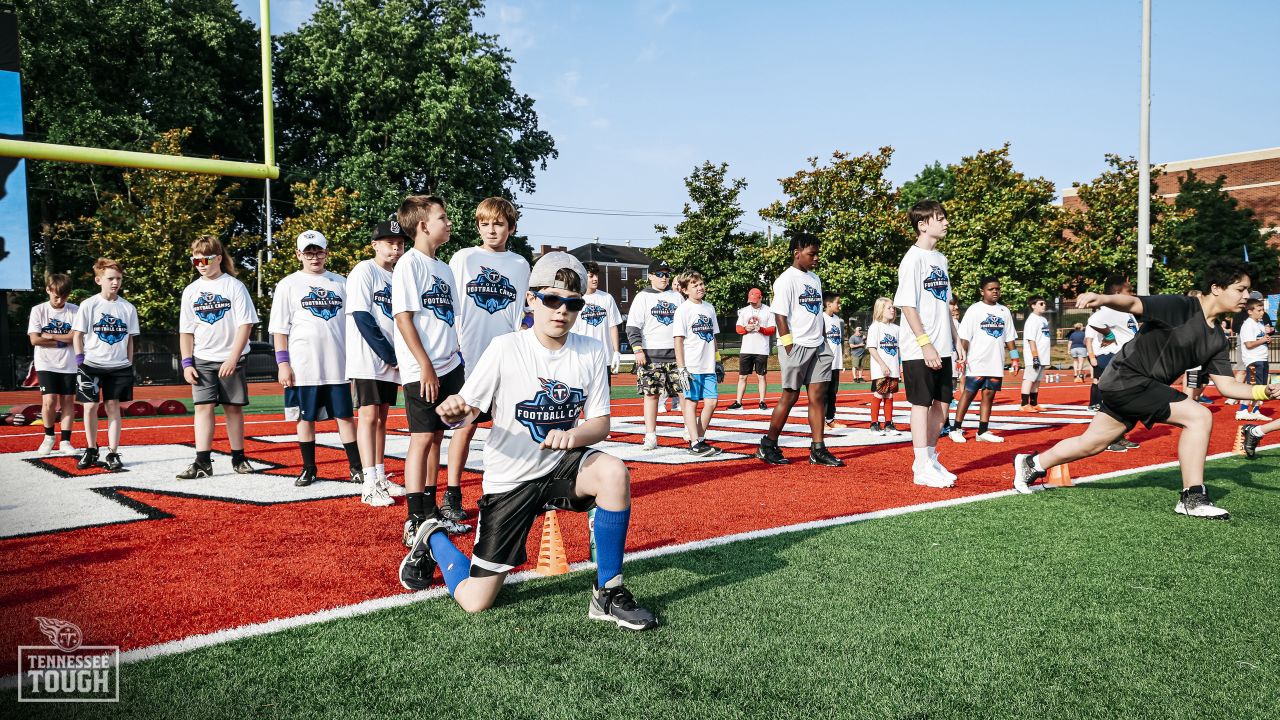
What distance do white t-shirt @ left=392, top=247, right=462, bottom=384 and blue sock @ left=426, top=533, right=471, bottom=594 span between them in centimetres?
147

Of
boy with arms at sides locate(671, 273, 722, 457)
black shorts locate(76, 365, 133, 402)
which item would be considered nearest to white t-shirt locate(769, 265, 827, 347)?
boy with arms at sides locate(671, 273, 722, 457)

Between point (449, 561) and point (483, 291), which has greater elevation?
point (483, 291)

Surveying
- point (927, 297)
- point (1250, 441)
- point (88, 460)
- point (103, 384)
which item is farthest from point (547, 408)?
point (1250, 441)

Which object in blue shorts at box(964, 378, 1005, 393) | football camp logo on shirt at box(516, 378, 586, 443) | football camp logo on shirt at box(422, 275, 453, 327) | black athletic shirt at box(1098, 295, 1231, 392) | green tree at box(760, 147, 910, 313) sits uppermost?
green tree at box(760, 147, 910, 313)

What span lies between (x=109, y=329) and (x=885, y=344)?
9776mm

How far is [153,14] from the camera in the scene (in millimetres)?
28969

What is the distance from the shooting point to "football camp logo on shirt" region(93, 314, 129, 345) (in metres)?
7.89

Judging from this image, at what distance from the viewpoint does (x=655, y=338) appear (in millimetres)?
9945

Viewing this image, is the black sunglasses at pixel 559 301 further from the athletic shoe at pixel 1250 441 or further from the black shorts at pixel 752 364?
the black shorts at pixel 752 364

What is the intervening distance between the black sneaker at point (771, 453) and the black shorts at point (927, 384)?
5.03 ft

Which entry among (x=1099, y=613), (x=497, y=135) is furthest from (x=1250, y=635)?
(x=497, y=135)

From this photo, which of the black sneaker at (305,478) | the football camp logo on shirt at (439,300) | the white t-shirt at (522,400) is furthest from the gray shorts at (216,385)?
the white t-shirt at (522,400)

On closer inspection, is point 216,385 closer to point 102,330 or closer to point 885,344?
point 102,330

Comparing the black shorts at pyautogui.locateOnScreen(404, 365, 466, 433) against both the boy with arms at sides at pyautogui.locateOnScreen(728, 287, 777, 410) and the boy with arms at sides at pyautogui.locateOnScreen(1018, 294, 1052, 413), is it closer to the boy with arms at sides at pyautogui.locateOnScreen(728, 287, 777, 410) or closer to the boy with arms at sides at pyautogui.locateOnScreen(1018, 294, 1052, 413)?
the boy with arms at sides at pyautogui.locateOnScreen(728, 287, 777, 410)
